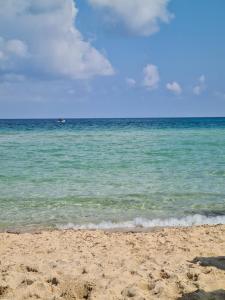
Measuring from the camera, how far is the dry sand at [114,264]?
5.68 metres

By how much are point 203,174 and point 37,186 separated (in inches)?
265

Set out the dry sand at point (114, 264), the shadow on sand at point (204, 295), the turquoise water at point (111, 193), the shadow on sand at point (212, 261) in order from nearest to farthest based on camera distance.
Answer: the shadow on sand at point (204, 295) → the dry sand at point (114, 264) → the shadow on sand at point (212, 261) → the turquoise water at point (111, 193)

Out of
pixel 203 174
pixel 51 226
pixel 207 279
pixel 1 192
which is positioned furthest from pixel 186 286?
pixel 203 174

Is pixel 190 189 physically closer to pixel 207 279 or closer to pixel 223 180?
pixel 223 180

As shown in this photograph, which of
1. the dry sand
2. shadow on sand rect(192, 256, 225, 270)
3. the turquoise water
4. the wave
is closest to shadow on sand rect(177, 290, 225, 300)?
the dry sand

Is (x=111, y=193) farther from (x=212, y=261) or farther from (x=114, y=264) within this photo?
(x=212, y=261)

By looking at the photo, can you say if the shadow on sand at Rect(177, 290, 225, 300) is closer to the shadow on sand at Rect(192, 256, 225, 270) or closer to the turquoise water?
the shadow on sand at Rect(192, 256, 225, 270)

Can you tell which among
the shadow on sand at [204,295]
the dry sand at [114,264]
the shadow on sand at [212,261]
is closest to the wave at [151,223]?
the dry sand at [114,264]

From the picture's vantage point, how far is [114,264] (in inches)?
271

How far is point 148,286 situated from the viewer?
5852 mm

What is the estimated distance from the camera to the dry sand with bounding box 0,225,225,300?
5.68 metres

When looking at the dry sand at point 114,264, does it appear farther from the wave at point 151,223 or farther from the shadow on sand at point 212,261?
the wave at point 151,223

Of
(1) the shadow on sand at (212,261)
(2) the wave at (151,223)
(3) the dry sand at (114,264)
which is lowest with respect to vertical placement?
(2) the wave at (151,223)

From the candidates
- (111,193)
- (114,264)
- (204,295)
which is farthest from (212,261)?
(111,193)
